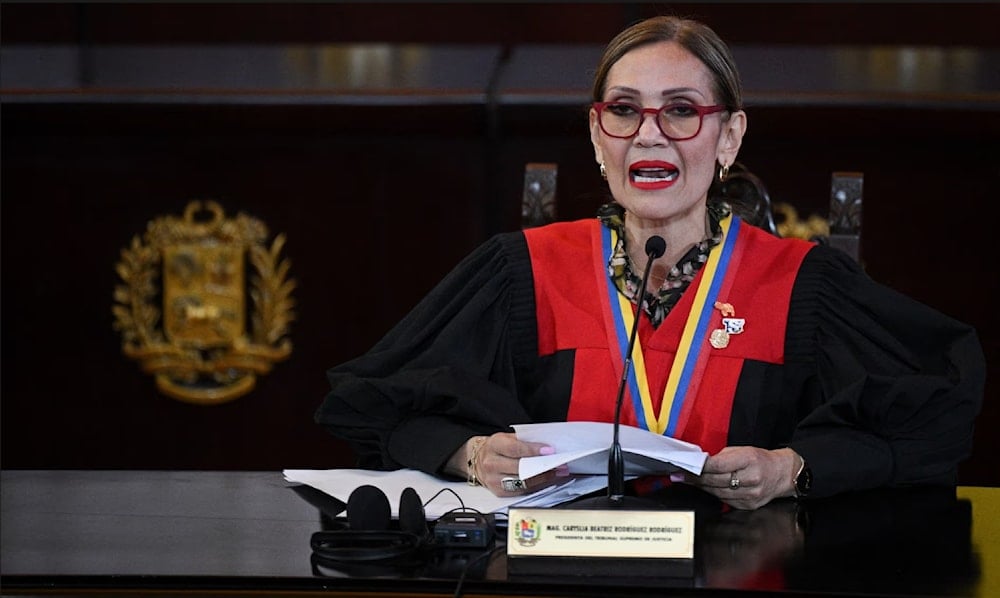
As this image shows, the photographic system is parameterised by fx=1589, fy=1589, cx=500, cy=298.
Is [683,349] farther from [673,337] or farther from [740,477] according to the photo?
[740,477]

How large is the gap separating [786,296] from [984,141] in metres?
1.87

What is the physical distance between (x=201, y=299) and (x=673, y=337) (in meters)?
2.26

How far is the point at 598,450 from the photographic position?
2021mm

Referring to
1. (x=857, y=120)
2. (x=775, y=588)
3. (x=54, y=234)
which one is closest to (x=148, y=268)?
(x=54, y=234)

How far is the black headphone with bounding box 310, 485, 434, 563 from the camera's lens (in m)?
1.78

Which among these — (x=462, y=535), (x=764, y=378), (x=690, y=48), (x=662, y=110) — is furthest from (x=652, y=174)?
(x=462, y=535)

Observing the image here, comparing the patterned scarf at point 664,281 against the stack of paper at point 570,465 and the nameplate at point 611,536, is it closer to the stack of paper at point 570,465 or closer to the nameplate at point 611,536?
the stack of paper at point 570,465

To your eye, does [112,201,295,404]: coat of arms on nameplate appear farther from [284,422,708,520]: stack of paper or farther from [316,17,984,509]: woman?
[284,422,708,520]: stack of paper

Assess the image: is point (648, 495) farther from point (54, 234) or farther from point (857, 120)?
point (54, 234)

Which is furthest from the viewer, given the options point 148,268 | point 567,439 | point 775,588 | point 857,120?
point 148,268

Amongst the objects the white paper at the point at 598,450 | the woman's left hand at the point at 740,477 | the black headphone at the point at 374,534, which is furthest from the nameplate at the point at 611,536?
the woman's left hand at the point at 740,477

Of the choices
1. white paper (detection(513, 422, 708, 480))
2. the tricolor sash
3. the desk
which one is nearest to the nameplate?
the desk

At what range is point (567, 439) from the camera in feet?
6.86

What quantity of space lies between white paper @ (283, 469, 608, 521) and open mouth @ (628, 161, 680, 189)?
0.55 meters
